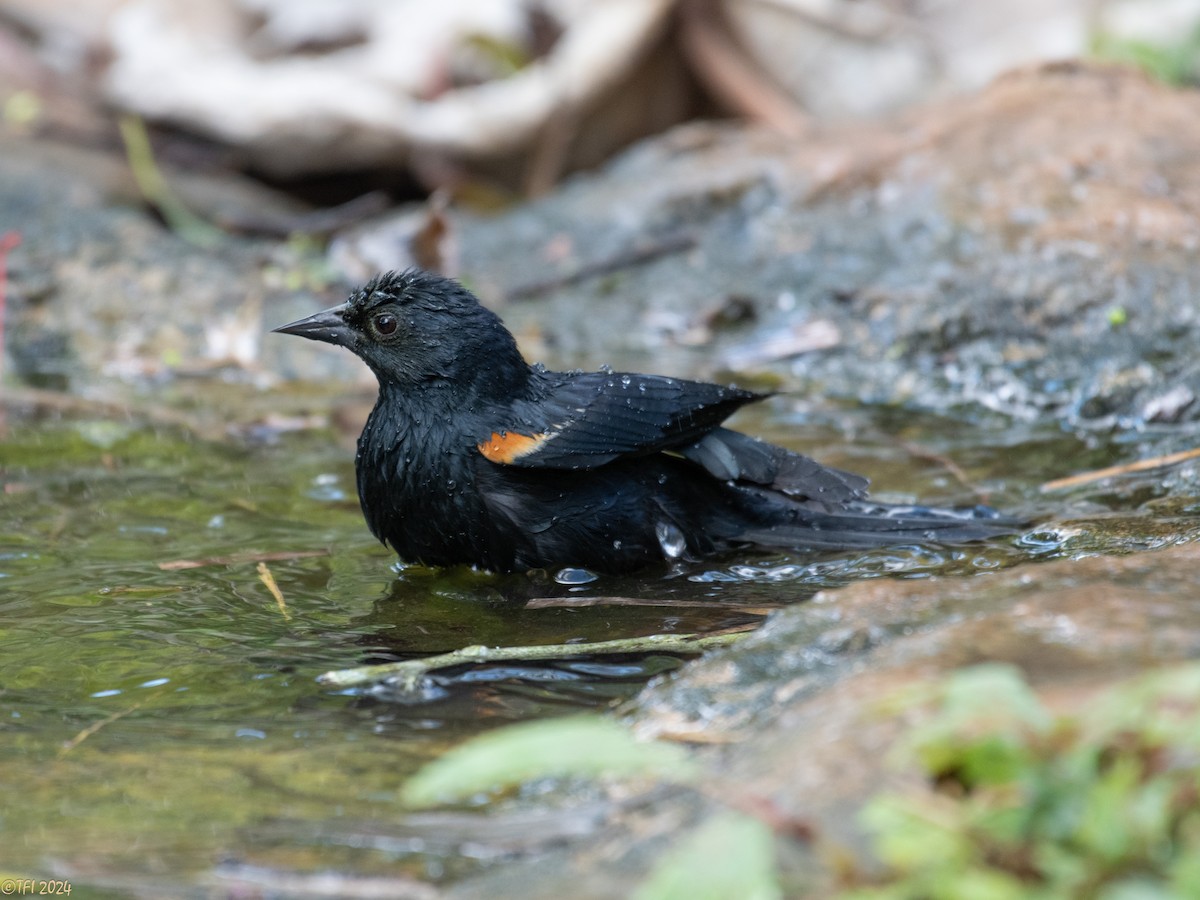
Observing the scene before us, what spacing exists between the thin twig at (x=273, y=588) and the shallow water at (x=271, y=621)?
0.10 feet

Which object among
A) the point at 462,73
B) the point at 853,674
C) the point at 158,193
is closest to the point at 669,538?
the point at 853,674

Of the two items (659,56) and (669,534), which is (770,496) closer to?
(669,534)

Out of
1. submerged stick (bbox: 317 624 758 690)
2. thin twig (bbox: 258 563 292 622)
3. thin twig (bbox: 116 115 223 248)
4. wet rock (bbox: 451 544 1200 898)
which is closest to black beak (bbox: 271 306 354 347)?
thin twig (bbox: 258 563 292 622)

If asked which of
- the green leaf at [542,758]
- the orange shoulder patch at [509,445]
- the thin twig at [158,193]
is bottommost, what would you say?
the green leaf at [542,758]

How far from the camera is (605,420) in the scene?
4.11 meters

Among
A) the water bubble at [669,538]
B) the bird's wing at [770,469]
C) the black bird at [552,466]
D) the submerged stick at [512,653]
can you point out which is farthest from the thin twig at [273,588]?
the bird's wing at [770,469]

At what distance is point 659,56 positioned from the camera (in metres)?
9.14

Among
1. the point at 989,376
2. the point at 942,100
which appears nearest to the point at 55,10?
the point at 942,100

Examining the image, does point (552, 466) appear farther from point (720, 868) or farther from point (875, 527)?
point (720, 868)

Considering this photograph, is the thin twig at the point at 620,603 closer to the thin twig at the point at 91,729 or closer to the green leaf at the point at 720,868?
the thin twig at the point at 91,729

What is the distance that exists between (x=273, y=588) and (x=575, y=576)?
0.94m

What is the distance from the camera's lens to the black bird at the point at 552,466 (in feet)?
13.1

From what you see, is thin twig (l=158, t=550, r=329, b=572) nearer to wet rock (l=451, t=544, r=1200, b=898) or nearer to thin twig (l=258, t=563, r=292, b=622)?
thin twig (l=258, t=563, r=292, b=622)

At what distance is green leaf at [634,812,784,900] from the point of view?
1.62m
